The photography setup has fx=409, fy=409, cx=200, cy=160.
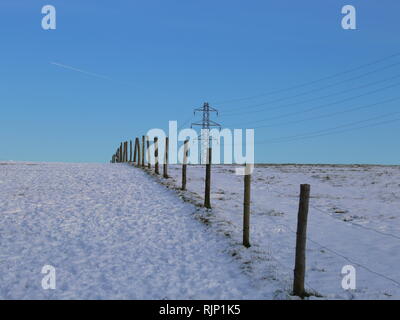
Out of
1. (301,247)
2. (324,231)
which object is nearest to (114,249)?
(301,247)

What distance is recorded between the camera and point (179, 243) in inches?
482

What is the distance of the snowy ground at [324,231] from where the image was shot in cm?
955

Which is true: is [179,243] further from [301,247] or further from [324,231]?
[324,231]

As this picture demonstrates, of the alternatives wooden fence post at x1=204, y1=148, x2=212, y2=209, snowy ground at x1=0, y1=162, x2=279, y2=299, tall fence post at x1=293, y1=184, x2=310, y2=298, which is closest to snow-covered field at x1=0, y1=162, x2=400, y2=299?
snowy ground at x1=0, y1=162, x2=279, y2=299

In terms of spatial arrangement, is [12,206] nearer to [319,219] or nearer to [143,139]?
[319,219]

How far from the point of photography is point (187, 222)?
47.9 ft

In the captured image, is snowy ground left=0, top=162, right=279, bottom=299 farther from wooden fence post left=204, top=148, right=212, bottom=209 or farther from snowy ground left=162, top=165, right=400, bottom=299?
snowy ground left=162, top=165, right=400, bottom=299

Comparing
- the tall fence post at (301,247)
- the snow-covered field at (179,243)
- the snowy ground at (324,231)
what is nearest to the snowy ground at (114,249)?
the snow-covered field at (179,243)

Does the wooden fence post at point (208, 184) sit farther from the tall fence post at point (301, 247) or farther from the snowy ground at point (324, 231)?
the tall fence post at point (301, 247)

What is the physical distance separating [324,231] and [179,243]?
5.52 m

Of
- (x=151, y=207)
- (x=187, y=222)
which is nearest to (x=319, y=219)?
(x=187, y=222)

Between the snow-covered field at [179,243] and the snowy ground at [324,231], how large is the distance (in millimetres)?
41
